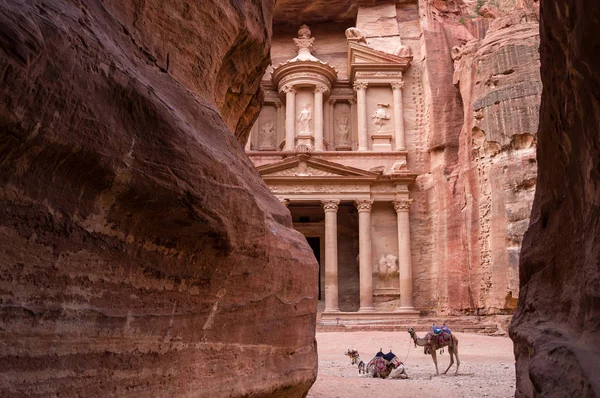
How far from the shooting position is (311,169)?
77.7 feet

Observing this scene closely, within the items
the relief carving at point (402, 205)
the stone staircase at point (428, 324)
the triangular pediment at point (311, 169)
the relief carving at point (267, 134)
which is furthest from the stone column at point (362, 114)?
the stone staircase at point (428, 324)

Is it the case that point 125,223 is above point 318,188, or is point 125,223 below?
below

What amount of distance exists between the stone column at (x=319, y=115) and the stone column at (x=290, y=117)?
1.15 metres

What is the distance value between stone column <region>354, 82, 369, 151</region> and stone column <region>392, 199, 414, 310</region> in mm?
3836

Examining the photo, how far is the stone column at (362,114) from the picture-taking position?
26.3 m

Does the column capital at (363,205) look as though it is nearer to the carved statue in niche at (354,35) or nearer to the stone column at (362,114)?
the stone column at (362,114)

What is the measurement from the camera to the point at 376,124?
26.8 metres

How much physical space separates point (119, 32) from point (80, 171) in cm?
109

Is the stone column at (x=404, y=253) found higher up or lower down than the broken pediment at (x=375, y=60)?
lower down

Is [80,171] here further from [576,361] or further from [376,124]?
[376,124]

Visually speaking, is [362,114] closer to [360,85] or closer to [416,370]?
[360,85]

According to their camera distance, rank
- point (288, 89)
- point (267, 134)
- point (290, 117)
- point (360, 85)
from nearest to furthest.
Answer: point (290, 117)
point (360, 85)
point (288, 89)
point (267, 134)

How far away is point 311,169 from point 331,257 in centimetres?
397

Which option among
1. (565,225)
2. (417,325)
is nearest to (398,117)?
(417,325)
